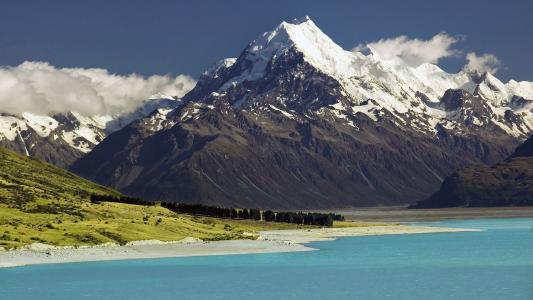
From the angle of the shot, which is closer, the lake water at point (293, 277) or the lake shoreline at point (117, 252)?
the lake water at point (293, 277)

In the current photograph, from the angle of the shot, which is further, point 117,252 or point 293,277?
point 117,252

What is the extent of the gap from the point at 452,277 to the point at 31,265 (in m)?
73.2

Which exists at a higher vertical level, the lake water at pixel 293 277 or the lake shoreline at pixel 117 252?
the lake shoreline at pixel 117 252

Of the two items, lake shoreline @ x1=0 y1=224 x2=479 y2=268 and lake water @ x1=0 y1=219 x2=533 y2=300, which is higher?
lake shoreline @ x1=0 y1=224 x2=479 y2=268

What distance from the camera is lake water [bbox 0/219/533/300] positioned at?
10850cm

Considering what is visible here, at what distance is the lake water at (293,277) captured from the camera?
108500 millimetres

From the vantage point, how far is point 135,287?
119438mm

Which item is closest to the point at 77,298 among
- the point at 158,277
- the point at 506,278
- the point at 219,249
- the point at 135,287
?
the point at 135,287

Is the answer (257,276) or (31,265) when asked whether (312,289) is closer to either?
(257,276)

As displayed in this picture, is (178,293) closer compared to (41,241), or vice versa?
(178,293)

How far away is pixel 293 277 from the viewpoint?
421 feet

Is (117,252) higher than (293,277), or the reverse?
(117,252)

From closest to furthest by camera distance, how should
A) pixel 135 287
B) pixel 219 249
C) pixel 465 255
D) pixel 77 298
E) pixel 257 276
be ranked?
pixel 77 298 → pixel 135 287 → pixel 257 276 → pixel 465 255 → pixel 219 249

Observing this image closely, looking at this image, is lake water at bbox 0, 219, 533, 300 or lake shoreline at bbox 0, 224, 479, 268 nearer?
lake water at bbox 0, 219, 533, 300
